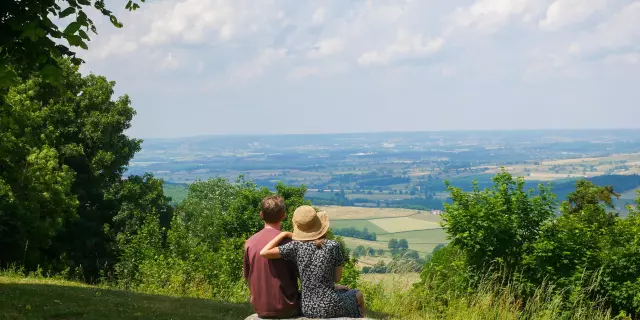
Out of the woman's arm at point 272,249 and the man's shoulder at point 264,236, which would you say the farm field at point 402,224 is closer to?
the man's shoulder at point 264,236

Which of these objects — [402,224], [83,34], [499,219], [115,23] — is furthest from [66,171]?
[402,224]

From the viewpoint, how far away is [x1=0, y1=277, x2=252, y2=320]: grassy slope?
37.0 ft

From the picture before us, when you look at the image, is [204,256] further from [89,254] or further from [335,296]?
[335,296]

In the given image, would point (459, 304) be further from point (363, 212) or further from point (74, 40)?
point (363, 212)

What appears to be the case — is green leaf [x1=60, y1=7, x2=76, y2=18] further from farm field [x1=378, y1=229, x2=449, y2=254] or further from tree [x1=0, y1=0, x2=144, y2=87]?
farm field [x1=378, y1=229, x2=449, y2=254]

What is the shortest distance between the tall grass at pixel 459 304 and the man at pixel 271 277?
13.6 ft

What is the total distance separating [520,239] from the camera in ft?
77.2

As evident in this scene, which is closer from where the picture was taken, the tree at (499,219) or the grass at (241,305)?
the grass at (241,305)

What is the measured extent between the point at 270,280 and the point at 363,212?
175471 mm

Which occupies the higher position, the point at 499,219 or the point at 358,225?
the point at 499,219

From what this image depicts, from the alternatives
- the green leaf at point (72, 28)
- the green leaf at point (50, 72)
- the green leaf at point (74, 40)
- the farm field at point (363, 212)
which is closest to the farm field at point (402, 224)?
the farm field at point (363, 212)

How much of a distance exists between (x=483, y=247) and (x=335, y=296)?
51.8 ft

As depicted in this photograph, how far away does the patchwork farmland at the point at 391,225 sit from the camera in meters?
127

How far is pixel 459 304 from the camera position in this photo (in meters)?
10.9
